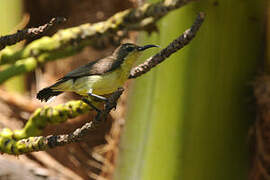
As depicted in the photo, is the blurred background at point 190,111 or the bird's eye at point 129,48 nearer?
the bird's eye at point 129,48

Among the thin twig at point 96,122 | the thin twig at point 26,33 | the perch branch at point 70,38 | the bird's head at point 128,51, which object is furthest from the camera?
the perch branch at point 70,38

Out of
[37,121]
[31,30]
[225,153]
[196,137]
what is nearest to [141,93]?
[196,137]

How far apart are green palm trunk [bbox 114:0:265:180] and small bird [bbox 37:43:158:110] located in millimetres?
614

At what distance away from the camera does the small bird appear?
2.36 m

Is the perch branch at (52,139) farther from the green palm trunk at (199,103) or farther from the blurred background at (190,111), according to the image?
the green palm trunk at (199,103)

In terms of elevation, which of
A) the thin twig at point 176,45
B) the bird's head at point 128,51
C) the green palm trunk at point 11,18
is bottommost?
the thin twig at point 176,45

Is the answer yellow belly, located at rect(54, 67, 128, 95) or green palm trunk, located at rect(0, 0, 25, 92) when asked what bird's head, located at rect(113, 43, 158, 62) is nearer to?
yellow belly, located at rect(54, 67, 128, 95)

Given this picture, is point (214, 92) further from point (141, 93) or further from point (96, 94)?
point (96, 94)

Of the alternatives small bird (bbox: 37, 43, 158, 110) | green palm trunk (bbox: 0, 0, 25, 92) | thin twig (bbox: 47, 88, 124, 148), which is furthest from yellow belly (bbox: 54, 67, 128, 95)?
green palm trunk (bbox: 0, 0, 25, 92)

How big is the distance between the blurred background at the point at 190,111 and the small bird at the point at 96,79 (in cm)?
61

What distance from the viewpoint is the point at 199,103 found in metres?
3.04

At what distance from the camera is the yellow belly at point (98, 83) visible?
7.71 feet

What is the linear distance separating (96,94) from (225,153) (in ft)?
3.64

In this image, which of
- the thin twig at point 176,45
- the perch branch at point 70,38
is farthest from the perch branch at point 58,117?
the perch branch at point 70,38
